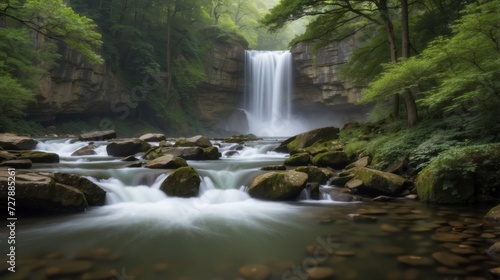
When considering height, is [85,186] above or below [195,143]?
below

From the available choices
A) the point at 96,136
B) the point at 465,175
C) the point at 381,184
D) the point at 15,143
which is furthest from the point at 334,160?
the point at 96,136

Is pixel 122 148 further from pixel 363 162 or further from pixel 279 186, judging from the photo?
pixel 363 162

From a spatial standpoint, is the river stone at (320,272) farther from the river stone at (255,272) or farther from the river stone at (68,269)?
the river stone at (68,269)

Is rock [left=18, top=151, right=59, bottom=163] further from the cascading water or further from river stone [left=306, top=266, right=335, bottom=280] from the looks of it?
the cascading water

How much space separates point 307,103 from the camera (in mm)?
32469

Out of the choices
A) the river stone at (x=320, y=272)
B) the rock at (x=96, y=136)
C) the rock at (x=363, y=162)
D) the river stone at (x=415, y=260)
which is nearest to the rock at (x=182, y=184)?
the river stone at (x=320, y=272)

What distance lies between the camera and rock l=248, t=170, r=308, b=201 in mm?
6930

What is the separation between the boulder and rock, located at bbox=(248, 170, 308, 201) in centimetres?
364

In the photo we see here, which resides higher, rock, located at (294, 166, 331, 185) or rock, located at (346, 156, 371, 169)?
rock, located at (346, 156, 371, 169)

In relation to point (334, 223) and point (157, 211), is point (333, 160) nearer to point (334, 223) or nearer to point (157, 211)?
point (334, 223)

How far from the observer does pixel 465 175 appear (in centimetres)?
589

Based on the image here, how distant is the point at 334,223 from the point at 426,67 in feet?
14.5

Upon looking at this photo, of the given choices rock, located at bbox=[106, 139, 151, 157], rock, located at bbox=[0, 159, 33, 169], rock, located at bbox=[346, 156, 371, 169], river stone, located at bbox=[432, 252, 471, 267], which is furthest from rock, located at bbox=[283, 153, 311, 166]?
rock, located at bbox=[0, 159, 33, 169]

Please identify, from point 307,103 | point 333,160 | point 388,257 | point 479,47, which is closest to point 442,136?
point 479,47
